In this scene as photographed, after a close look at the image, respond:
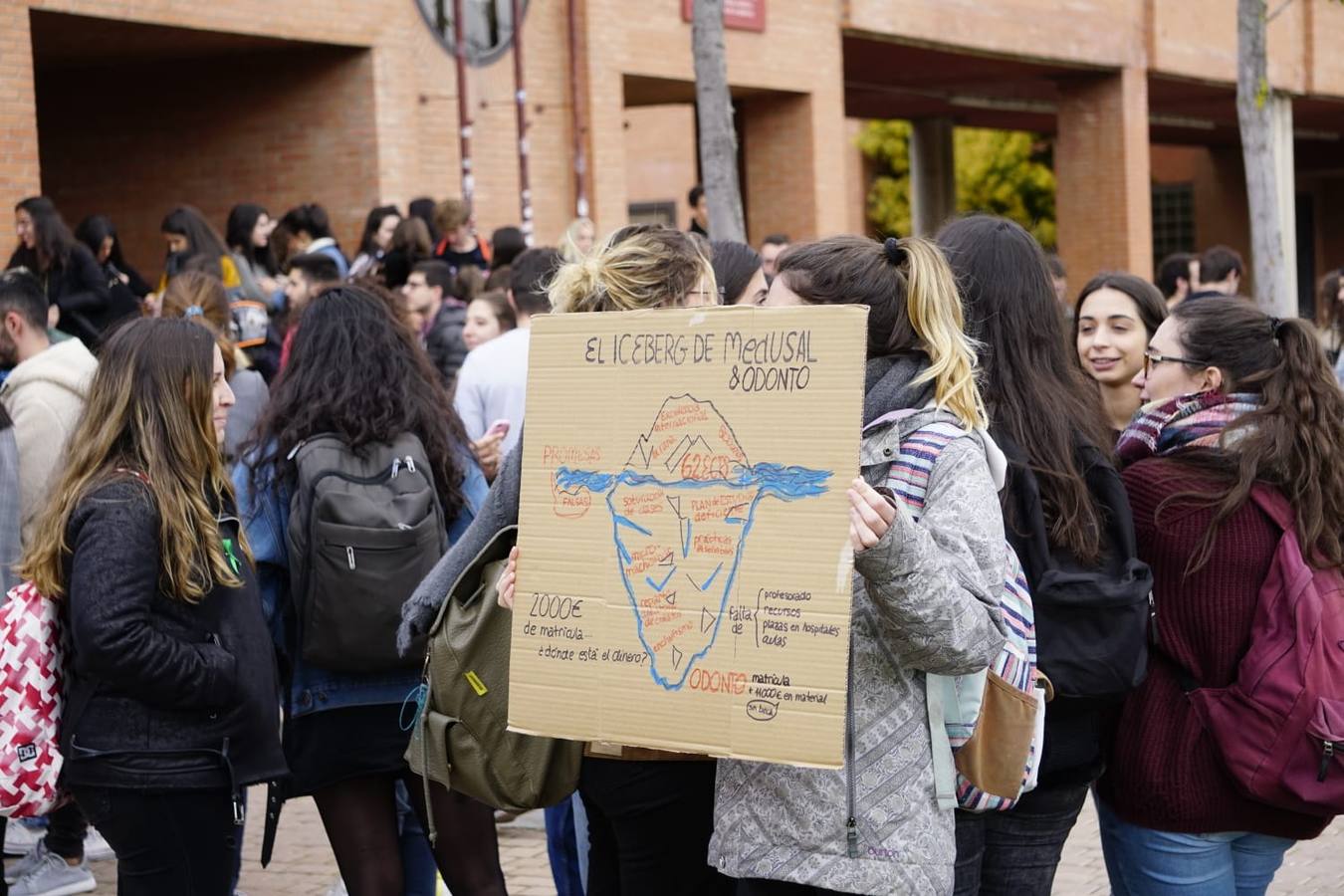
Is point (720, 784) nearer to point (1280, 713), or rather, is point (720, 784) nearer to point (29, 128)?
point (1280, 713)

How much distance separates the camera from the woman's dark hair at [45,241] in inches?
404

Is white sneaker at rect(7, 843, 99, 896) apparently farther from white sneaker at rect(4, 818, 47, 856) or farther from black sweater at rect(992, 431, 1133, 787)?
black sweater at rect(992, 431, 1133, 787)

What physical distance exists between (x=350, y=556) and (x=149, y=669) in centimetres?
57

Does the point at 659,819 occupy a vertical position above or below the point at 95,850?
above

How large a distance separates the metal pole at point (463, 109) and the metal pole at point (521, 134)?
1.73 feet

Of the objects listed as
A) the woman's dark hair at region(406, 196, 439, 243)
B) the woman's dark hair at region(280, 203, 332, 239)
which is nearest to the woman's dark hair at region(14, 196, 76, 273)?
the woman's dark hair at region(280, 203, 332, 239)

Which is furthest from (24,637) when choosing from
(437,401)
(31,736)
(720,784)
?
(720,784)

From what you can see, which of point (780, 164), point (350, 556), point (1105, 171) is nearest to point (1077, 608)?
point (350, 556)

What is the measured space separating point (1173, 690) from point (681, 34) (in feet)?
45.8

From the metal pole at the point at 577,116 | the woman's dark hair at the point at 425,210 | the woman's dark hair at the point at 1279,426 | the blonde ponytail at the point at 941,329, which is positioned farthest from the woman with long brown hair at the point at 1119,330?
the metal pole at the point at 577,116

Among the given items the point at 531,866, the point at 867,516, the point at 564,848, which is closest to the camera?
the point at 867,516

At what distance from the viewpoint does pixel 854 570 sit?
2930 mm

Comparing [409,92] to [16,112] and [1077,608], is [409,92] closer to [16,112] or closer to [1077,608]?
[16,112]

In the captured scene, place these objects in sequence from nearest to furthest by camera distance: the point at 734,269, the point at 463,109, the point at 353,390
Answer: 1. the point at 353,390
2. the point at 734,269
3. the point at 463,109
